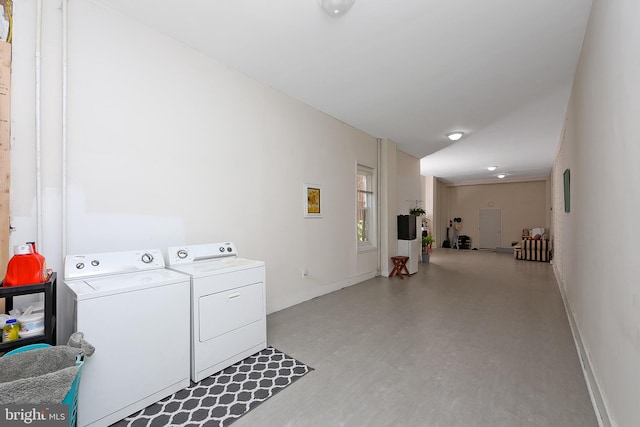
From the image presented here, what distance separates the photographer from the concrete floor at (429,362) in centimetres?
178

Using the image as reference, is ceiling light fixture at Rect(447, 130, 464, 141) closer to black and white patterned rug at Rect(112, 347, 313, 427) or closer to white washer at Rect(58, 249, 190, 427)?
black and white patterned rug at Rect(112, 347, 313, 427)

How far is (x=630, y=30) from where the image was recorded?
52.3 inches

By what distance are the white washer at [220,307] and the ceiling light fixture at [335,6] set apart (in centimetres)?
218

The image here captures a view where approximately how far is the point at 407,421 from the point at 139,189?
269cm

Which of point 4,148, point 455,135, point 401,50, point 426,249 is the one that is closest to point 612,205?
point 401,50

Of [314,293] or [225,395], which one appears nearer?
[225,395]

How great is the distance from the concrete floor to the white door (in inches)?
315

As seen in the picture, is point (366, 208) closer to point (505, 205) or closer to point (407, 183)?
point (407, 183)

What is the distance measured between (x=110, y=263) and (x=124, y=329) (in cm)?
63

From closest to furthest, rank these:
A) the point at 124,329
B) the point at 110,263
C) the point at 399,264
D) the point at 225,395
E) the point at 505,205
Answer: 1. the point at 124,329
2. the point at 225,395
3. the point at 110,263
4. the point at 399,264
5. the point at 505,205

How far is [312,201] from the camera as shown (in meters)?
4.21

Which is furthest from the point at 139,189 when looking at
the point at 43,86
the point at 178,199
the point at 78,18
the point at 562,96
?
the point at 562,96

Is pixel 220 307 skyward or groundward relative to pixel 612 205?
groundward

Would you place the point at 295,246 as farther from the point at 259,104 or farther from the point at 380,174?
the point at 380,174
